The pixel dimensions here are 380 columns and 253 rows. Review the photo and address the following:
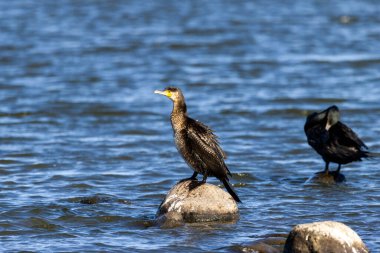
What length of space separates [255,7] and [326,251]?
22898 millimetres

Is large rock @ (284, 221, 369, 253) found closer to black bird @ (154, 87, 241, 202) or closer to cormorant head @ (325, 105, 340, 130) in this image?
black bird @ (154, 87, 241, 202)

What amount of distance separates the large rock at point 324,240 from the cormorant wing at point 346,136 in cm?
360

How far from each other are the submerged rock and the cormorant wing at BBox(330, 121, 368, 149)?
1.34 feet

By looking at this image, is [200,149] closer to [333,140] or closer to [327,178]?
[327,178]

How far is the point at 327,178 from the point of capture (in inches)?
435

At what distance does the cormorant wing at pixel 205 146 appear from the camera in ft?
29.2

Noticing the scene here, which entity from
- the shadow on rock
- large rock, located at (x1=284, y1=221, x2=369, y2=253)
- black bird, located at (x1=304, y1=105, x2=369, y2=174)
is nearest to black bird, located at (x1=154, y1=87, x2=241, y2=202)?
large rock, located at (x1=284, y1=221, x2=369, y2=253)

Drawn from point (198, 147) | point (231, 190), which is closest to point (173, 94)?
point (198, 147)

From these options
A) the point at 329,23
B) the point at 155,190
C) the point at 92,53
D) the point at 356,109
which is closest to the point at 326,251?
the point at 155,190

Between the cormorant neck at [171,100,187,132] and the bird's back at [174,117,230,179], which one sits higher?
the cormorant neck at [171,100,187,132]

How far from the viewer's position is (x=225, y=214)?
29.7ft

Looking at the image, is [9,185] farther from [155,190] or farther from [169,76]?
[169,76]

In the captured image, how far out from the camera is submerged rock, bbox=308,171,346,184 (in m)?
11.0

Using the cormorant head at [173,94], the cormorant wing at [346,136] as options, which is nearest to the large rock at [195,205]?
the cormorant head at [173,94]
